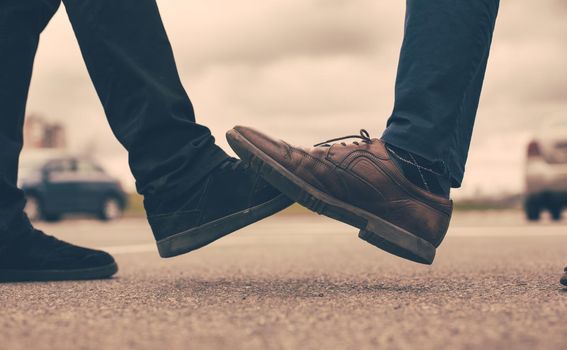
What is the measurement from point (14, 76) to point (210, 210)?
819mm

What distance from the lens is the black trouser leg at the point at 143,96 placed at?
75.2 inches

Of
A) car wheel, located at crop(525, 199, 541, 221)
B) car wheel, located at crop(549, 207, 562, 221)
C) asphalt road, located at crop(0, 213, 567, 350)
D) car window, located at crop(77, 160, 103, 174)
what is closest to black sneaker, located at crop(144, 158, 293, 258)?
asphalt road, located at crop(0, 213, 567, 350)

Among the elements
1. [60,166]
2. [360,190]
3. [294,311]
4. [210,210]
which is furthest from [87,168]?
[294,311]

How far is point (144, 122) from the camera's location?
1.90m

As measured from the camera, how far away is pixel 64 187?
13.0 meters

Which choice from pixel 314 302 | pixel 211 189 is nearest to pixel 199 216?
pixel 211 189

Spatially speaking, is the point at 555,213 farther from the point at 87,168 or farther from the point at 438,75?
the point at 87,168

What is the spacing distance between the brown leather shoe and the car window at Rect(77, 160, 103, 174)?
1223cm

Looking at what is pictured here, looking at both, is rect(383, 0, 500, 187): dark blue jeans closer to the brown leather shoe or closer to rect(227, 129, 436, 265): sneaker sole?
the brown leather shoe

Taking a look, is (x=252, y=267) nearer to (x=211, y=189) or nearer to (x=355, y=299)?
(x=211, y=189)

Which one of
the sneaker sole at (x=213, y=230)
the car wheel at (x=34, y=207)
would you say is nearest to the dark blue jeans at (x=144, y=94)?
the sneaker sole at (x=213, y=230)

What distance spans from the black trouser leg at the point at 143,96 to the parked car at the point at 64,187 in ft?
37.1

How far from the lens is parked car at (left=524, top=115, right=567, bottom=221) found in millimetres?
7941

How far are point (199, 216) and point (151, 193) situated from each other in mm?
155
